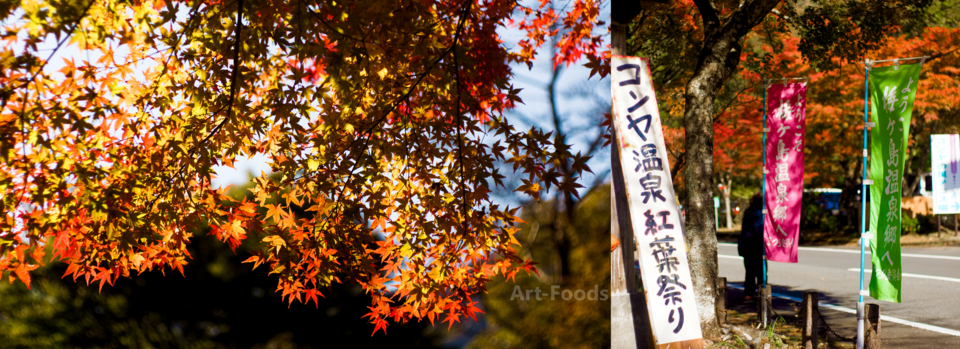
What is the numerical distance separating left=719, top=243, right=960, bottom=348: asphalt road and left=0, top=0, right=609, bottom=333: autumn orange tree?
548 cm

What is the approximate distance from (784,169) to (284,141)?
5711 mm

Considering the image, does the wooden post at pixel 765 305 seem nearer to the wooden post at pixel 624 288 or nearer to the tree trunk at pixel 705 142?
the tree trunk at pixel 705 142

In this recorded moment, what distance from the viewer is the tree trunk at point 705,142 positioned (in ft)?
19.1

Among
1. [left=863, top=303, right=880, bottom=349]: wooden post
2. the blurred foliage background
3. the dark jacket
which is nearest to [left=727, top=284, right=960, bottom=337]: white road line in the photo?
the dark jacket

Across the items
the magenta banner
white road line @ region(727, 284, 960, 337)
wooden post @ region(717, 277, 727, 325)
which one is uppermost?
the magenta banner

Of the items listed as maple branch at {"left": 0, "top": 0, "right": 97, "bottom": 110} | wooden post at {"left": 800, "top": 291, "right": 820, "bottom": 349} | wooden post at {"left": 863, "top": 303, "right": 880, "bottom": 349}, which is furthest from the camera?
wooden post at {"left": 800, "top": 291, "right": 820, "bottom": 349}

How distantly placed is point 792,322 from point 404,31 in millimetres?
6450

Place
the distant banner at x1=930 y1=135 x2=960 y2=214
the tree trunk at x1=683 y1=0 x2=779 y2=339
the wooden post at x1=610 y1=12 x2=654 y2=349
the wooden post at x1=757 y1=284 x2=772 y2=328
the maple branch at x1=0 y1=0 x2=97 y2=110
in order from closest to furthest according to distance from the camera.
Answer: the maple branch at x1=0 y1=0 x2=97 y2=110
the wooden post at x1=610 y1=12 x2=654 y2=349
the tree trunk at x1=683 y1=0 x2=779 y2=339
the wooden post at x1=757 y1=284 x2=772 y2=328
the distant banner at x1=930 y1=135 x2=960 y2=214

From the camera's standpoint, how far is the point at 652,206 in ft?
13.2

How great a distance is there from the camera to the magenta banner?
21.0 ft

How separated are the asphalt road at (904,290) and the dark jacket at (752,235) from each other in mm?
886

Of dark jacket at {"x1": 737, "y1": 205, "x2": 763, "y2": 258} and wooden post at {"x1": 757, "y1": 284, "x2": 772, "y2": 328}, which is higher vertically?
dark jacket at {"x1": 737, "y1": 205, "x2": 763, "y2": 258}

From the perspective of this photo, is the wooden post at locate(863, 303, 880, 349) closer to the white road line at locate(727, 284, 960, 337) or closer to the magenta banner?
the magenta banner

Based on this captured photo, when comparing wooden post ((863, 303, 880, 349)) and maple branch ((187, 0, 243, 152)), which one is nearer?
maple branch ((187, 0, 243, 152))
